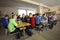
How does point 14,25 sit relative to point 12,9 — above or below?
below

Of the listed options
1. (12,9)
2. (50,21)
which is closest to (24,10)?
(12,9)

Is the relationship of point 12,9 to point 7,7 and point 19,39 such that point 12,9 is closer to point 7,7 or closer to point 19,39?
point 7,7

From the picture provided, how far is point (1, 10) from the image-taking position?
10.1 metres

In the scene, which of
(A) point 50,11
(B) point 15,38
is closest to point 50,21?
(B) point 15,38

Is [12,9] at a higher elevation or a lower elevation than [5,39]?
higher

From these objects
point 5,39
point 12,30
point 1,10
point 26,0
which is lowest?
point 5,39

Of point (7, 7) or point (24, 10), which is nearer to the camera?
point (7, 7)

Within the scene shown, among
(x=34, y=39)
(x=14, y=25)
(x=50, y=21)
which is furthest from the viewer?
(x=50, y=21)

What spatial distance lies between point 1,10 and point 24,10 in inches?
183

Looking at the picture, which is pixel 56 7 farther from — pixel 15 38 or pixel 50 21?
pixel 15 38

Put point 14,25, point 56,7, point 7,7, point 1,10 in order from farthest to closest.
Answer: point 56,7 → point 7,7 → point 1,10 → point 14,25

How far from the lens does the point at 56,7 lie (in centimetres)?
1521

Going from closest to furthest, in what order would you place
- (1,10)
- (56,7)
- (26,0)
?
(26,0)
(1,10)
(56,7)

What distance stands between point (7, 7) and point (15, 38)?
283 inches
